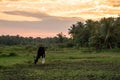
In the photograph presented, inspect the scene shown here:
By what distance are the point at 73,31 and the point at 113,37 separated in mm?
41767

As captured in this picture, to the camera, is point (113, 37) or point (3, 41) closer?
point (113, 37)

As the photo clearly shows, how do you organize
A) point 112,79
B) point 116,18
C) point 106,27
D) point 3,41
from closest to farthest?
point 112,79
point 106,27
point 116,18
point 3,41

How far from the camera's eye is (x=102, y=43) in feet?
291

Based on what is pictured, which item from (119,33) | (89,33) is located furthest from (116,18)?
(89,33)

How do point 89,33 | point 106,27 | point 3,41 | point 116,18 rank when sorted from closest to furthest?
1. point 106,27
2. point 116,18
3. point 89,33
4. point 3,41

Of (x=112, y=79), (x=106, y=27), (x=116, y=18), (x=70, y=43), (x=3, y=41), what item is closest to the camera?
(x=112, y=79)

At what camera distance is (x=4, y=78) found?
19.4 m

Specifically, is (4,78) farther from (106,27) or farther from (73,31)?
(73,31)

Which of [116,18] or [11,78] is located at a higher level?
[116,18]

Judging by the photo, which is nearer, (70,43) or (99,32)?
(99,32)

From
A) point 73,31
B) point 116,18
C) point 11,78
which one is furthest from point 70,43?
point 11,78

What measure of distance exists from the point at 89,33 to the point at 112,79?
89.9 m

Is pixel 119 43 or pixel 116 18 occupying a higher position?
pixel 116 18

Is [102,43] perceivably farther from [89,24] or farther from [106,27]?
[89,24]
